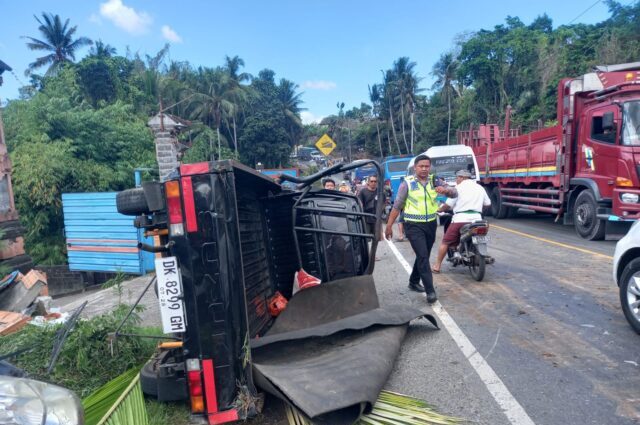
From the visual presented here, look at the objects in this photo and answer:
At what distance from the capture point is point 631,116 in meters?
8.99

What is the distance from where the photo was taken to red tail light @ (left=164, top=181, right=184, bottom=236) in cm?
288

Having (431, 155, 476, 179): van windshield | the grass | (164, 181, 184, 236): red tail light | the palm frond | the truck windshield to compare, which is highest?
the truck windshield

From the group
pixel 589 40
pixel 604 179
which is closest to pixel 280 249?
pixel 604 179

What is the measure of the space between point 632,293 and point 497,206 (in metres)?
12.4

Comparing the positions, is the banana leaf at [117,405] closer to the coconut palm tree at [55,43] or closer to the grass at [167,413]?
the grass at [167,413]

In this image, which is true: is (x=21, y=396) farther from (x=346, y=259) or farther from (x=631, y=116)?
(x=631, y=116)

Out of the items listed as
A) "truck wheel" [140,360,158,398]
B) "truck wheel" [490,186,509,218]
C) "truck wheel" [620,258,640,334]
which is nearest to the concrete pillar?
"truck wheel" [140,360,158,398]

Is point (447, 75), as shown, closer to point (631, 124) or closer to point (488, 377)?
point (631, 124)

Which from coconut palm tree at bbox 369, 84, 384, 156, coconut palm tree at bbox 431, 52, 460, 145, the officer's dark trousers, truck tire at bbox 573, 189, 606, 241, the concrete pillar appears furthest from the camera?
coconut palm tree at bbox 369, 84, 384, 156

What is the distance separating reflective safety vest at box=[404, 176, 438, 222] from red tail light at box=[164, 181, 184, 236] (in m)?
3.65

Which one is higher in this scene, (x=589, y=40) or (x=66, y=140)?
(x=589, y=40)

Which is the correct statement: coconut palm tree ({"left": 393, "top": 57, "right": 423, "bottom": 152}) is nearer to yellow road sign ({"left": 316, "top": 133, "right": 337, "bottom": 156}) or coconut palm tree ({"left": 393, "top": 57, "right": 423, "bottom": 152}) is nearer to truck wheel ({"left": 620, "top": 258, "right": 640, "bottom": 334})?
yellow road sign ({"left": 316, "top": 133, "right": 337, "bottom": 156})

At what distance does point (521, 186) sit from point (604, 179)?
474cm

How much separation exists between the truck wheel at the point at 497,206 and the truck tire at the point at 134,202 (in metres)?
14.7
